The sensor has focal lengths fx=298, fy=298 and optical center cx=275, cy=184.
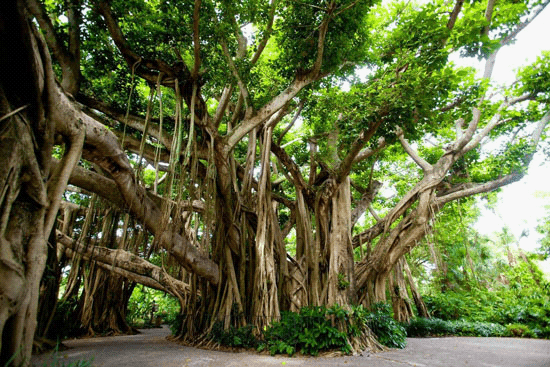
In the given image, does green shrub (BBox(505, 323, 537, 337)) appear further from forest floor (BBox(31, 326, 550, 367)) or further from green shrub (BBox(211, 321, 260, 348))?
green shrub (BBox(211, 321, 260, 348))

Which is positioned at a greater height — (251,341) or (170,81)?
(170,81)

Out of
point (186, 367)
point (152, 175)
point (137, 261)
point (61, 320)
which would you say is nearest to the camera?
point (186, 367)

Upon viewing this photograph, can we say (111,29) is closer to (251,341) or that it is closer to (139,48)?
(139,48)

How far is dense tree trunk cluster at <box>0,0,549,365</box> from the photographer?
6.98 feet

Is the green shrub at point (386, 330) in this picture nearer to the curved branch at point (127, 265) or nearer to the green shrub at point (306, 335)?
the green shrub at point (306, 335)

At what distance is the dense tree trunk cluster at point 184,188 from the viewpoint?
6.98ft

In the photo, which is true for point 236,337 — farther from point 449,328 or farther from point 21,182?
point 449,328

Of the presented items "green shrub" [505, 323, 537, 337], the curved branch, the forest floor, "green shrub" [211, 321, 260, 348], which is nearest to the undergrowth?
"green shrub" [211, 321, 260, 348]

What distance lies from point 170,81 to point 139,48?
520 millimetres

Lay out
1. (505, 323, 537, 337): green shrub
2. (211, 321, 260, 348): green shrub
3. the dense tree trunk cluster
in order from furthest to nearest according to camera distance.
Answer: (505, 323, 537, 337): green shrub, (211, 321, 260, 348): green shrub, the dense tree trunk cluster

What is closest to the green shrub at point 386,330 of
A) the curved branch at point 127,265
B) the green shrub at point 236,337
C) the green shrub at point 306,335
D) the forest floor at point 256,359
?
the forest floor at point 256,359

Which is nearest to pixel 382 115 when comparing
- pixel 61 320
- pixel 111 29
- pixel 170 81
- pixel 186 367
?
pixel 170 81

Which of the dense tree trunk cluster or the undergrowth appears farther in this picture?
the undergrowth

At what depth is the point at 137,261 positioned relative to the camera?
A: 5.59 meters
